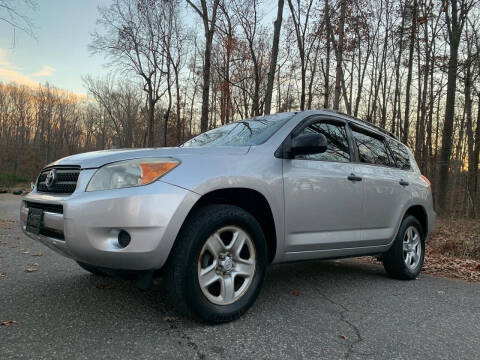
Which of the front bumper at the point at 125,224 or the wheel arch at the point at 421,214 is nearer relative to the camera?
the front bumper at the point at 125,224

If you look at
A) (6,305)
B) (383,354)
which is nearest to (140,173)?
(6,305)

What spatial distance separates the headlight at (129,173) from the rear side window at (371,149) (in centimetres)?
242

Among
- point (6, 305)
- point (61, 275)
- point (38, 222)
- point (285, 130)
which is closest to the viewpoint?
point (38, 222)

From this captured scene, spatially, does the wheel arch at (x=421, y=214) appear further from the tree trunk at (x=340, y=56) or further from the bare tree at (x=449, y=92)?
the bare tree at (x=449, y=92)

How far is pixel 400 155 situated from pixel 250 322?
10.7 ft

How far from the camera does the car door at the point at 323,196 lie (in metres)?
Answer: 3.24

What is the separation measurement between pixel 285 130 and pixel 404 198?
2062 mm

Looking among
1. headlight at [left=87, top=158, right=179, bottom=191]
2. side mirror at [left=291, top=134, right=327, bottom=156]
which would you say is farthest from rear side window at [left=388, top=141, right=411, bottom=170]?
headlight at [left=87, top=158, right=179, bottom=191]

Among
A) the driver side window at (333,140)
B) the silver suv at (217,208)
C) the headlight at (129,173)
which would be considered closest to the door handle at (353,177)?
the silver suv at (217,208)

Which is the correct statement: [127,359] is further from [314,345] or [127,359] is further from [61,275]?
[61,275]

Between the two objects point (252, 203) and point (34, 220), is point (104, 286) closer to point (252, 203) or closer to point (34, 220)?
point (34, 220)

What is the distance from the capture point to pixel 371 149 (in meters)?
4.42

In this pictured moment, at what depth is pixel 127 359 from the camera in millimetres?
2119

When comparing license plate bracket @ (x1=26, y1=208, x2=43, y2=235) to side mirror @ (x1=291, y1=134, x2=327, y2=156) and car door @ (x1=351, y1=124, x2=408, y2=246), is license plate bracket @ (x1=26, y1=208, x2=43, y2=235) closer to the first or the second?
side mirror @ (x1=291, y1=134, x2=327, y2=156)
